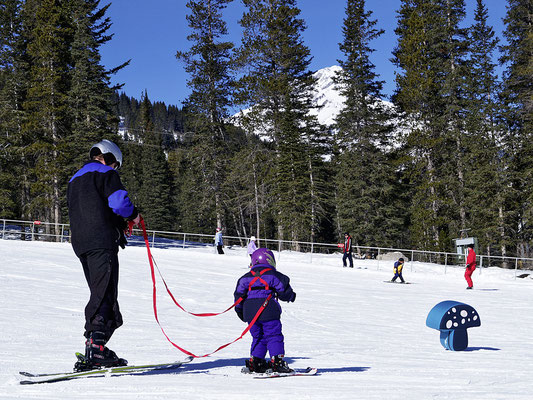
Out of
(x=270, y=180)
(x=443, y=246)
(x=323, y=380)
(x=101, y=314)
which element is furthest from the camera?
(x=270, y=180)

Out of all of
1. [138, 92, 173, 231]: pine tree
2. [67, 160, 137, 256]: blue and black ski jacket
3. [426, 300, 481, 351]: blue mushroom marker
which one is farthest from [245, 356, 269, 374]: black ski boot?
[138, 92, 173, 231]: pine tree

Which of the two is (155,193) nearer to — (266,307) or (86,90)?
(86,90)

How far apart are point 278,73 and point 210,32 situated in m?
6.14

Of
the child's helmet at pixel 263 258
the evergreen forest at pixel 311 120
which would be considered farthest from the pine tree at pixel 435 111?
the child's helmet at pixel 263 258

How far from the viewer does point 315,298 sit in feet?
52.9

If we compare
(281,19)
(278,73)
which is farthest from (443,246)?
(281,19)

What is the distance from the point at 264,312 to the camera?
17.2 ft

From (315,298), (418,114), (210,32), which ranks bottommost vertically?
(315,298)

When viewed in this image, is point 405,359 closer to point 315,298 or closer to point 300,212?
point 315,298

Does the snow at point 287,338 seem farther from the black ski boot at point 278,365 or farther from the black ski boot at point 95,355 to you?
the black ski boot at point 95,355

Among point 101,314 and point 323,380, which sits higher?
point 101,314

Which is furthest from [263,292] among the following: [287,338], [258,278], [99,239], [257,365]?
[287,338]

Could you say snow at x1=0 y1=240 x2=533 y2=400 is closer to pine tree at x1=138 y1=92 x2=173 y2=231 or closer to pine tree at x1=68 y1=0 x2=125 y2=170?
pine tree at x1=68 y1=0 x2=125 y2=170

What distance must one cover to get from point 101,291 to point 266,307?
1.59m
